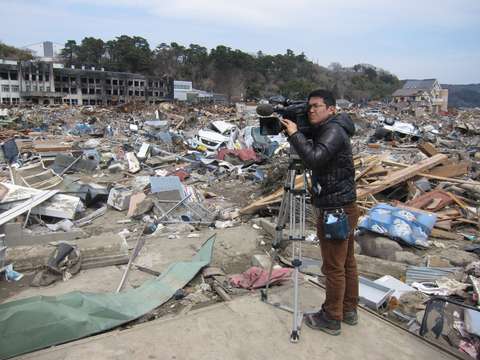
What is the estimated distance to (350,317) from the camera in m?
2.94

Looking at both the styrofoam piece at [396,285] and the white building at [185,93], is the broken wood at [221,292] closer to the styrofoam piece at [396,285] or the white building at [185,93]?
the styrofoam piece at [396,285]

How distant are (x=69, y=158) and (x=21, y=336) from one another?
9311 millimetres

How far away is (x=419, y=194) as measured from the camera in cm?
732

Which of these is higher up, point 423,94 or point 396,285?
point 423,94

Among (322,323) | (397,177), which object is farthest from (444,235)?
(322,323)

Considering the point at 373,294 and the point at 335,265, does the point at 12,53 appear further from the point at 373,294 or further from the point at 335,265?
the point at 335,265

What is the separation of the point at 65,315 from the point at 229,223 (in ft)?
13.6

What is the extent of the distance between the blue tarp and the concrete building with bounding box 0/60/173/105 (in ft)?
146

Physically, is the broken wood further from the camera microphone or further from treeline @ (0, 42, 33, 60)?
treeline @ (0, 42, 33, 60)

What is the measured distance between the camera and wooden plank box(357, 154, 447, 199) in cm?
705

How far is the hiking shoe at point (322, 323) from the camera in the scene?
2781 millimetres

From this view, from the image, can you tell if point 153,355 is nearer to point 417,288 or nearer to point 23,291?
point 23,291

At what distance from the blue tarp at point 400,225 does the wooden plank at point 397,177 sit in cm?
138

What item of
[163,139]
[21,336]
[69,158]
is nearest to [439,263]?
[21,336]
